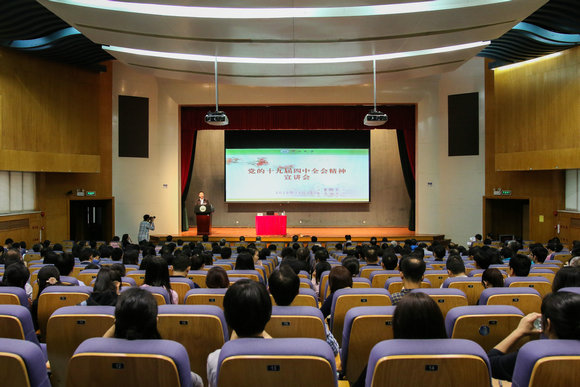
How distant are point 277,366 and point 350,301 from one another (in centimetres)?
172

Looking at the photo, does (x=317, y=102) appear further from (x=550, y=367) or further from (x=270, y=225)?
(x=550, y=367)

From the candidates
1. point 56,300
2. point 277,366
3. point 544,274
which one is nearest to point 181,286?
point 56,300

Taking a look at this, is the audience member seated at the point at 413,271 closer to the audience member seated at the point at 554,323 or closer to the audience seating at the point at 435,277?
the audience seating at the point at 435,277

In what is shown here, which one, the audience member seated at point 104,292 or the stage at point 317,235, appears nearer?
the audience member seated at point 104,292

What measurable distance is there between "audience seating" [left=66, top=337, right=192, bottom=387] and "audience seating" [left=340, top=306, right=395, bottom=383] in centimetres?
107

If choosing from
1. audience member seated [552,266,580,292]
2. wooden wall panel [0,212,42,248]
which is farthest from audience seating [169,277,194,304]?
wooden wall panel [0,212,42,248]

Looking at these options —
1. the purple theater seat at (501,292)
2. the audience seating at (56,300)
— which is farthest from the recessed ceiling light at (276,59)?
the audience seating at (56,300)

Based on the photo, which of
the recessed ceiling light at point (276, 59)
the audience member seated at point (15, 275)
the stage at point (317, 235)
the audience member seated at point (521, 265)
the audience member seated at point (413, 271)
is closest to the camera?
the audience member seated at point (413, 271)

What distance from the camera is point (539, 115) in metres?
11.8

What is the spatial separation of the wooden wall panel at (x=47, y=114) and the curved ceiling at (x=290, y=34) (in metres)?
0.55

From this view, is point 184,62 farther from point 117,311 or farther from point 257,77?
point 117,311

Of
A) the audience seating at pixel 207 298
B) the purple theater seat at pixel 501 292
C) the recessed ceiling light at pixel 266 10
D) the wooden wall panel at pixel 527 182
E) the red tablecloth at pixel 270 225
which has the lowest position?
the red tablecloth at pixel 270 225

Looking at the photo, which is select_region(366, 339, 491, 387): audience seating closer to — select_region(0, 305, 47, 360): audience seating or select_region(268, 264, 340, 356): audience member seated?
select_region(268, 264, 340, 356): audience member seated

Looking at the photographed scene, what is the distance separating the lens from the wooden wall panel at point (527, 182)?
12.4 metres
